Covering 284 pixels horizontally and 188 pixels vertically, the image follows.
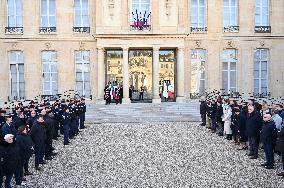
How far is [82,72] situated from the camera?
3269 centimetres

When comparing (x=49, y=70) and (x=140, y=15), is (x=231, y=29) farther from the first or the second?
(x=49, y=70)

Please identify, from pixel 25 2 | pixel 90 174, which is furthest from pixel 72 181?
pixel 25 2

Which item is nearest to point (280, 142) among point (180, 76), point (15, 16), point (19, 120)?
point (19, 120)

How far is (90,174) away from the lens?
1420 cm

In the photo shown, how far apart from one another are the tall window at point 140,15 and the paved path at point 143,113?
5.38m

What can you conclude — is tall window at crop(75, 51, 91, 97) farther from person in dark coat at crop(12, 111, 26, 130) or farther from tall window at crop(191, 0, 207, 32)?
person in dark coat at crop(12, 111, 26, 130)

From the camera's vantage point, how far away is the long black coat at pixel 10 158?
11.6 metres

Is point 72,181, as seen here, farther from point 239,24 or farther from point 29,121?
point 239,24

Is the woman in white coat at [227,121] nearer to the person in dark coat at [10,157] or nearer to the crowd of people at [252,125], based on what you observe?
the crowd of people at [252,125]

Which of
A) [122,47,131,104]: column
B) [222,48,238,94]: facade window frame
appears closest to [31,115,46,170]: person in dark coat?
[122,47,131,104]: column

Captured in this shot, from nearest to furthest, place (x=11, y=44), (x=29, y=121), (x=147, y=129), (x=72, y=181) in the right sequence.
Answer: (x=72, y=181)
(x=29, y=121)
(x=147, y=129)
(x=11, y=44)

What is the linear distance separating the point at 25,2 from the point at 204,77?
13.3 m

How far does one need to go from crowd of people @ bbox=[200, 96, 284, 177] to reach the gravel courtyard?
1.40ft

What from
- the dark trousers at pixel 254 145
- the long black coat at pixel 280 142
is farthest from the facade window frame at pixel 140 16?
the long black coat at pixel 280 142
